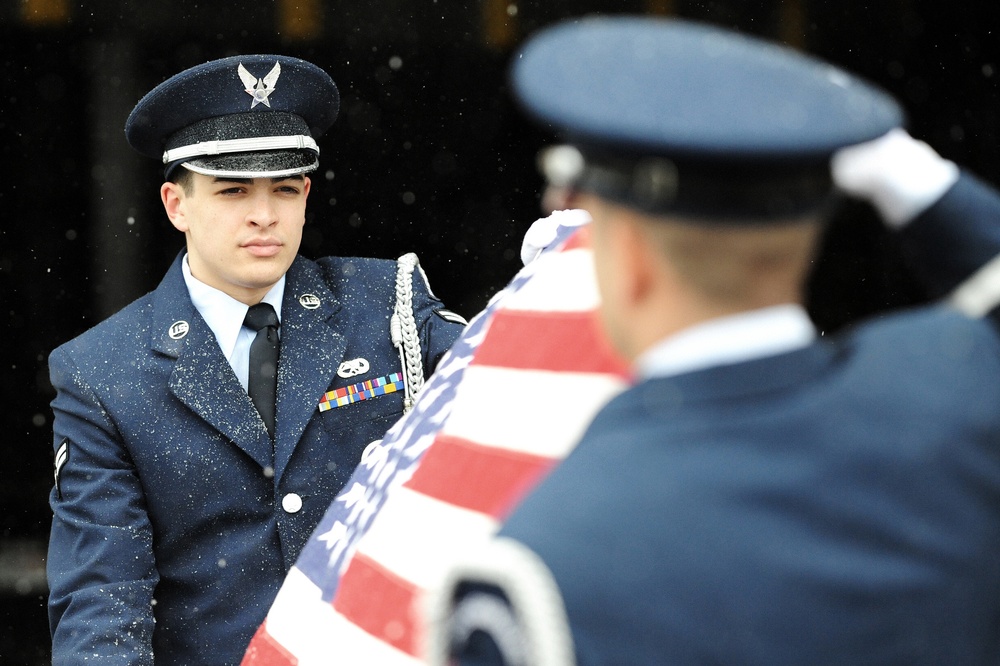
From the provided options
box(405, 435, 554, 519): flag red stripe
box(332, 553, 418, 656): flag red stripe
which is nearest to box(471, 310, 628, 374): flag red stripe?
box(405, 435, 554, 519): flag red stripe

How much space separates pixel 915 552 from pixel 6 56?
143 inches

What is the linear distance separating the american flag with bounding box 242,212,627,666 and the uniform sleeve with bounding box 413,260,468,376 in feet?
2.45

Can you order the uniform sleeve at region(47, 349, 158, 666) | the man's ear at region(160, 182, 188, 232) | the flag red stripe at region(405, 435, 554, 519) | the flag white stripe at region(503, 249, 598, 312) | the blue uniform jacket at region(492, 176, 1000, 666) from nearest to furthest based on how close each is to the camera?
the blue uniform jacket at region(492, 176, 1000, 666)
the flag red stripe at region(405, 435, 554, 519)
the flag white stripe at region(503, 249, 598, 312)
the uniform sleeve at region(47, 349, 158, 666)
the man's ear at region(160, 182, 188, 232)

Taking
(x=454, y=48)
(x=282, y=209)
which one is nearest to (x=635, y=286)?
(x=282, y=209)

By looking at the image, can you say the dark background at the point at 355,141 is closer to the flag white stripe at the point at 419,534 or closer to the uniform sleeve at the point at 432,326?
the uniform sleeve at the point at 432,326

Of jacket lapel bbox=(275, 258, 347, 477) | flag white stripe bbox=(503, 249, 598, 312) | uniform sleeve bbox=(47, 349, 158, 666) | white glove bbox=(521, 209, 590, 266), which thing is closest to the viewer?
flag white stripe bbox=(503, 249, 598, 312)

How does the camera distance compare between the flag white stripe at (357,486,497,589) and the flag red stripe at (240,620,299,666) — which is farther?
the flag red stripe at (240,620,299,666)

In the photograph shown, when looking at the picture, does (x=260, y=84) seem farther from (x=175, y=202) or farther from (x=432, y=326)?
(x=432, y=326)

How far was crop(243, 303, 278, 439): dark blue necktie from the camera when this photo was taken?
270 cm

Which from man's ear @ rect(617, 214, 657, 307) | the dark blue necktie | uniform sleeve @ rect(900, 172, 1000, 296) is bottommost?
the dark blue necktie

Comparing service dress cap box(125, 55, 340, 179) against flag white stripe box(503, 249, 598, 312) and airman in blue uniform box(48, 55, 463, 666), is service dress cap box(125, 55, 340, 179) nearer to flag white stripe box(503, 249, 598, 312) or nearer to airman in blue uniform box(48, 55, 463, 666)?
airman in blue uniform box(48, 55, 463, 666)

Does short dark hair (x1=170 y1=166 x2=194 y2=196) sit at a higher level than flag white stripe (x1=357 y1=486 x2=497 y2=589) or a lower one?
higher

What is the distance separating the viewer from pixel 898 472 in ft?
3.69

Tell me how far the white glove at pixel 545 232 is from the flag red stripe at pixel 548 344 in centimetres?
21
